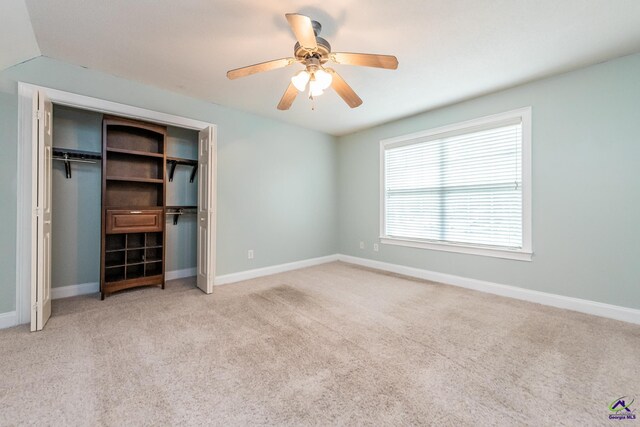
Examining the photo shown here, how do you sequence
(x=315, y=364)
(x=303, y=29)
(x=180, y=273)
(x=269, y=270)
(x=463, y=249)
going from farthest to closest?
(x=269, y=270)
(x=180, y=273)
(x=463, y=249)
(x=315, y=364)
(x=303, y=29)

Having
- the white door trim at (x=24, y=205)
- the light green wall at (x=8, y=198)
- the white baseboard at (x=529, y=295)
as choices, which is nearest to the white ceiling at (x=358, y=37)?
the white door trim at (x=24, y=205)

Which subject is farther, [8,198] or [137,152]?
[137,152]

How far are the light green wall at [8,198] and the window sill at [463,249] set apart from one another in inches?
174

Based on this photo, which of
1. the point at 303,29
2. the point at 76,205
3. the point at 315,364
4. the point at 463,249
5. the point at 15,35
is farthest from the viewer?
the point at 463,249

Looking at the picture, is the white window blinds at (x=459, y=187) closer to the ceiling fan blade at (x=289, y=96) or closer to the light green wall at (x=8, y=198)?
the ceiling fan blade at (x=289, y=96)

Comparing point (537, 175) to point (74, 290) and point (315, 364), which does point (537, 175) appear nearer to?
point (315, 364)

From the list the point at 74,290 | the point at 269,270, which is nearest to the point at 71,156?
the point at 74,290

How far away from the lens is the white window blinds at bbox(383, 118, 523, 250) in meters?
3.17

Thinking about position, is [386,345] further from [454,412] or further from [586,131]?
[586,131]

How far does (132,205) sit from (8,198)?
3.63 feet

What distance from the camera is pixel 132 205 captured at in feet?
11.2

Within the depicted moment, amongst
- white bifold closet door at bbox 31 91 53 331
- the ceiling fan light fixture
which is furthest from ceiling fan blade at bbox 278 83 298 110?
white bifold closet door at bbox 31 91 53 331

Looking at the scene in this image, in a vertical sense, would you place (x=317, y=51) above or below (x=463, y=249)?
above

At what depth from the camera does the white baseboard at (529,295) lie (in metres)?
2.49
